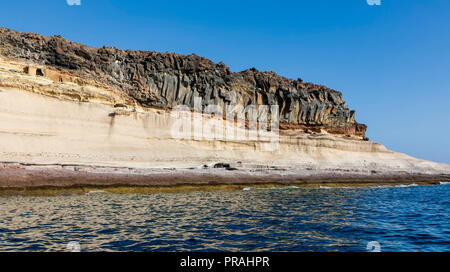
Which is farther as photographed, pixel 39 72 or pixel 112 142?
pixel 39 72

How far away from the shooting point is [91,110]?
29.2 meters

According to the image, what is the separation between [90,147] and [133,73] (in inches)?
496

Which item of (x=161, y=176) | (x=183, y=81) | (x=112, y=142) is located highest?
(x=183, y=81)

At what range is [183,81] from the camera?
127 feet

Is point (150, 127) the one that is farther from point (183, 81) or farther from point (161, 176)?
point (183, 81)

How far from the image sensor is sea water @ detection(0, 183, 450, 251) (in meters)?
8.05

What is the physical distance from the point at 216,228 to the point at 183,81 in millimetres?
30802

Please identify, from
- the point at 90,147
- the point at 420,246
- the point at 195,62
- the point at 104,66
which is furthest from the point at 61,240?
the point at 195,62

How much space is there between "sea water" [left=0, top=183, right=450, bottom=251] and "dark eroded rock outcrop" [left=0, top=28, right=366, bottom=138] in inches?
840

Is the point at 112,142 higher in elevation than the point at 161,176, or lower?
higher

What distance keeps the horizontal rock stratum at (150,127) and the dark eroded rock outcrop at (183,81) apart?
0.14 m

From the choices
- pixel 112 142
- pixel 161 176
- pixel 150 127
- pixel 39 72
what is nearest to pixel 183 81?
pixel 150 127

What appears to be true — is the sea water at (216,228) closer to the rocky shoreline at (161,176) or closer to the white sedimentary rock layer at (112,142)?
the rocky shoreline at (161,176)
